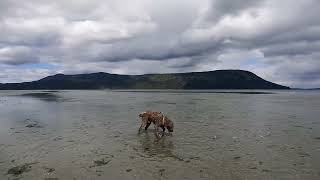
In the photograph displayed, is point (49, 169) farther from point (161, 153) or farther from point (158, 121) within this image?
point (158, 121)

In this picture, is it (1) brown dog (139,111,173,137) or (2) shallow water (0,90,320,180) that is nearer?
(2) shallow water (0,90,320,180)

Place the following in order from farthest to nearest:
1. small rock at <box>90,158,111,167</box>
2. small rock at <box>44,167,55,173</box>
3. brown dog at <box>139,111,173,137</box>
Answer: brown dog at <box>139,111,173,137</box>, small rock at <box>90,158,111,167</box>, small rock at <box>44,167,55,173</box>

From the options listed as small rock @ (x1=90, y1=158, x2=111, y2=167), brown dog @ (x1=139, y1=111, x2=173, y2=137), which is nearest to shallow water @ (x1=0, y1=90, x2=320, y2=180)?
small rock @ (x1=90, y1=158, x2=111, y2=167)

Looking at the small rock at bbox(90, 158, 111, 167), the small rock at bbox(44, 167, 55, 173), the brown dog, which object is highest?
the brown dog

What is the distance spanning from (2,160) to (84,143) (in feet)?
18.0

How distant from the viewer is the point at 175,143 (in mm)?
22484

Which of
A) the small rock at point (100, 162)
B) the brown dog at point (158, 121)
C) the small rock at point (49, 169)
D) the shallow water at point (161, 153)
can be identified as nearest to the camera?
the shallow water at point (161, 153)

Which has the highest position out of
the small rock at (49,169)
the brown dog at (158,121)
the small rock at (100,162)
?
the brown dog at (158,121)

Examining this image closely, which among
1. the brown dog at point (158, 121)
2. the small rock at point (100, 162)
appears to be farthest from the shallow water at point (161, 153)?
the brown dog at point (158, 121)

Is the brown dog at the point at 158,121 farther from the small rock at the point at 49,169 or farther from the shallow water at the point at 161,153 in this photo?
the small rock at the point at 49,169

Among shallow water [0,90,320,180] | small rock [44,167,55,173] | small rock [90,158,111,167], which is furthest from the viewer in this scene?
small rock [90,158,111,167]

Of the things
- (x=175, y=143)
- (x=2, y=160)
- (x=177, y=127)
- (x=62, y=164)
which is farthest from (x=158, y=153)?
(x=177, y=127)

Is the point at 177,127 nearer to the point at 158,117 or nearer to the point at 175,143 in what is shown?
the point at 158,117

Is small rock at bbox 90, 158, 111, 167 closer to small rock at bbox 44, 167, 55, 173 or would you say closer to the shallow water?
the shallow water
